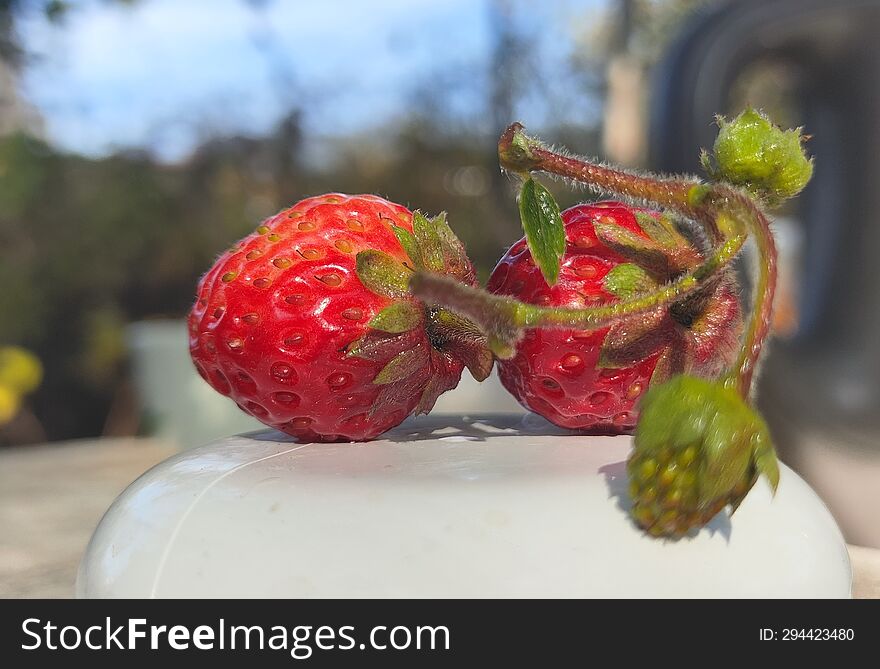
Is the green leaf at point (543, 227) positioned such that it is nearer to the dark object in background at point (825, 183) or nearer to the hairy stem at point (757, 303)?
the hairy stem at point (757, 303)

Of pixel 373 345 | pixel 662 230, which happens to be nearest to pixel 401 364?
pixel 373 345

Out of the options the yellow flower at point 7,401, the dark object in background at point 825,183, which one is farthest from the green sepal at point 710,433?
the yellow flower at point 7,401

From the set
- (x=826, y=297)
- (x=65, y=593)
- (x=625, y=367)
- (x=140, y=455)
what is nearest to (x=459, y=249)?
(x=625, y=367)

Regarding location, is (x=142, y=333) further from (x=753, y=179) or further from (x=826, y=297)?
(x=753, y=179)

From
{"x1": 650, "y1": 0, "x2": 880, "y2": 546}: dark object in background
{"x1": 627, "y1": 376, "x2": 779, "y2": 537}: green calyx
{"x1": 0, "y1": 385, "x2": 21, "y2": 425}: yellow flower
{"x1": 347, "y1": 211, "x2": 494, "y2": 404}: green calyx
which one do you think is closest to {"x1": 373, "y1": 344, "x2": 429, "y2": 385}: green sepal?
{"x1": 347, "y1": 211, "x2": 494, "y2": 404}: green calyx

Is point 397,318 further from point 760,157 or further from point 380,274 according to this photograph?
point 760,157

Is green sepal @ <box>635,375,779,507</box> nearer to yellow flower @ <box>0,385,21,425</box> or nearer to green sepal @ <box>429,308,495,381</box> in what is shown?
green sepal @ <box>429,308,495,381</box>
